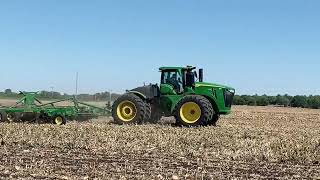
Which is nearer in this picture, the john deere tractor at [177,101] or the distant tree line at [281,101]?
the john deere tractor at [177,101]

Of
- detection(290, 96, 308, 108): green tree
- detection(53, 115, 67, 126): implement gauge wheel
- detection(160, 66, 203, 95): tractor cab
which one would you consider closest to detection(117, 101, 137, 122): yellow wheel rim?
detection(160, 66, 203, 95): tractor cab

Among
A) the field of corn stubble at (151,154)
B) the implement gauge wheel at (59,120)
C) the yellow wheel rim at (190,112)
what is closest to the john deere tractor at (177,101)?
the yellow wheel rim at (190,112)

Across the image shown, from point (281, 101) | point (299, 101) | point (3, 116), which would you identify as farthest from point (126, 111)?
point (281, 101)

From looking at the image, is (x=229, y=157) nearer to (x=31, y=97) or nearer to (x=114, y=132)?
(x=114, y=132)

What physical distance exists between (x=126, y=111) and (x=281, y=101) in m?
43.4

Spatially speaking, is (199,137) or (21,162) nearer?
(21,162)

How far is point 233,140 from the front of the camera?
12.5 m

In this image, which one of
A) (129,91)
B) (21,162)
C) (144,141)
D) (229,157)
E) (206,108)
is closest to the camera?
(21,162)

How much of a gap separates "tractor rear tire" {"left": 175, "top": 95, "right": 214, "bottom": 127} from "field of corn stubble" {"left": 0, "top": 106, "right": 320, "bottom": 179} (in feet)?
6.76

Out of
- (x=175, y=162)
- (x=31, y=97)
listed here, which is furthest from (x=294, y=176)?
(x=31, y=97)

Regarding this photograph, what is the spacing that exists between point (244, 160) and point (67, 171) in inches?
133

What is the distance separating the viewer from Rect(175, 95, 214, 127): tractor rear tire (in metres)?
16.3

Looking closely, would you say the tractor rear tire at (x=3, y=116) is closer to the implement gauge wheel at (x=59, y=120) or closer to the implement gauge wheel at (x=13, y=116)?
the implement gauge wheel at (x=13, y=116)

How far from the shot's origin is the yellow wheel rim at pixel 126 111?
57.4 feet
